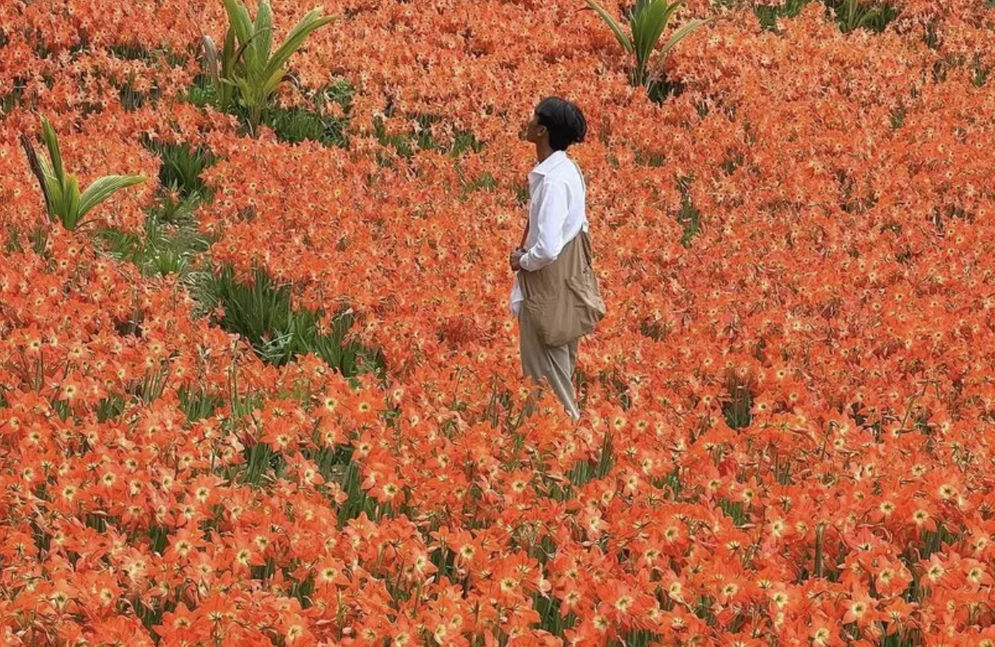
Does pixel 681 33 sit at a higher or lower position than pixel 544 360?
higher

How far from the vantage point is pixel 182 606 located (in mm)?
3525

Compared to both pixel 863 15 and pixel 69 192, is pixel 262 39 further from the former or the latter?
pixel 863 15

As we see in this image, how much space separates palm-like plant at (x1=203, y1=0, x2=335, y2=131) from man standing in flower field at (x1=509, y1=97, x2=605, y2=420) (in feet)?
16.5

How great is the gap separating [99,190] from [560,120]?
11.3 feet

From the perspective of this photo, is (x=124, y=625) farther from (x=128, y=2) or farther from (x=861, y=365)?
(x=128, y=2)

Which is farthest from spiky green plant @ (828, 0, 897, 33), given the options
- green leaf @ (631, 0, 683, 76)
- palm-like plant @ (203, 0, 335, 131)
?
palm-like plant @ (203, 0, 335, 131)

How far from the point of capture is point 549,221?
17.6 feet

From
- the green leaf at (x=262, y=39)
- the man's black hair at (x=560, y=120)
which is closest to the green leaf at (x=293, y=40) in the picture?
the green leaf at (x=262, y=39)

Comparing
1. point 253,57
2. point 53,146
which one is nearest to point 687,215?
point 253,57

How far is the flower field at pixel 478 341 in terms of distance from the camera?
3.91m

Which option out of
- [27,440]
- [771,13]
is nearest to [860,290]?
[27,440]

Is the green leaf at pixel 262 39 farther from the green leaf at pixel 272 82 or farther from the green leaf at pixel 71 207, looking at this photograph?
the green leaf at pixel 71 207

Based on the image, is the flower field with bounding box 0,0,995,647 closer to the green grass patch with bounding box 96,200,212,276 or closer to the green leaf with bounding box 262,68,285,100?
the green grass patch with bounding box 96,200,212,276

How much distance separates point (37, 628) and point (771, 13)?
42.6 ft
